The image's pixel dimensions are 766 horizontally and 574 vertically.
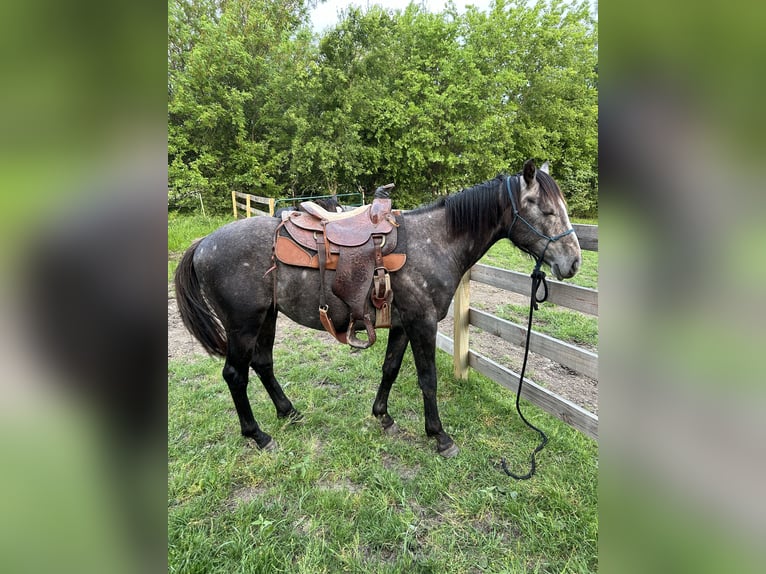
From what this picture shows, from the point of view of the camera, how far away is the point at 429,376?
8.75 feet

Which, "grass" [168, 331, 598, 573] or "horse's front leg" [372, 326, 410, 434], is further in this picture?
"horse's front leg" [372, 326, 410, 434]

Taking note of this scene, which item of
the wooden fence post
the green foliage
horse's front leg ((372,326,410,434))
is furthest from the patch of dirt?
the green foliage

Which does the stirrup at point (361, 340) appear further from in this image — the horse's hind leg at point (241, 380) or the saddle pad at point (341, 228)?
the horse's hind leg at point (241, 380)

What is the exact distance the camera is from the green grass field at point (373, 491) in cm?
184

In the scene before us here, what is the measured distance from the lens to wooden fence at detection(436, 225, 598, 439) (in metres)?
2.48

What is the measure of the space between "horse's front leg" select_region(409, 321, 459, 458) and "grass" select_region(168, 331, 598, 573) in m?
0.10

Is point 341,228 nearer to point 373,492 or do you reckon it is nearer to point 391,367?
point 391,367

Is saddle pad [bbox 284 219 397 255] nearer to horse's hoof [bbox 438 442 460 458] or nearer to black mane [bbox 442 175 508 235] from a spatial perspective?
black mane [bbox 442 175 508 235]

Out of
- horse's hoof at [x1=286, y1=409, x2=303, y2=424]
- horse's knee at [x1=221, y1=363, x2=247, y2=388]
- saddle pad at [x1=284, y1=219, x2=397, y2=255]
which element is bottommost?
horse's hoof at [x1=286, y1=409, x2=303, y2=424]

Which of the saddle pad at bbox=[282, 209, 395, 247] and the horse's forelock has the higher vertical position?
the horse's forelock

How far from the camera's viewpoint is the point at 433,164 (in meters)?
17.9

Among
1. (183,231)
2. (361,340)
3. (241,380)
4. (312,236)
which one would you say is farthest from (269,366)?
(183,231)

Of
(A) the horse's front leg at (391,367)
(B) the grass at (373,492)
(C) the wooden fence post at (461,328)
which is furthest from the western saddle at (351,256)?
(C) the wooden fence post at (461,328)

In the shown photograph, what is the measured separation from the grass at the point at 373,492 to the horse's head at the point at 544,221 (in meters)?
1.36
